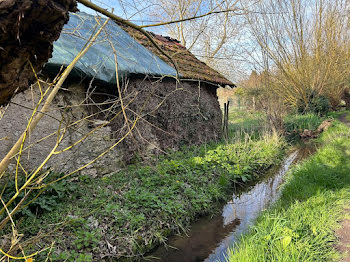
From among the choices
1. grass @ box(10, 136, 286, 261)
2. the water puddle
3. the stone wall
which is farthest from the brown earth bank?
the water puddle

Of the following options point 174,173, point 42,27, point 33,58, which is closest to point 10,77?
point 33,58

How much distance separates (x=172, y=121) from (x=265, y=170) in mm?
3087

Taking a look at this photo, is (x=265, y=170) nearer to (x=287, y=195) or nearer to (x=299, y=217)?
(x=287, y=195)

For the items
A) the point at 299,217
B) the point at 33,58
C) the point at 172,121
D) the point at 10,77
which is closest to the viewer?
the point at 10,77

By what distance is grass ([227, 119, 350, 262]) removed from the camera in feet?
10.2

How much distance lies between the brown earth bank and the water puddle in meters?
3.16

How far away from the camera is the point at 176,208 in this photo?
4.59 meters

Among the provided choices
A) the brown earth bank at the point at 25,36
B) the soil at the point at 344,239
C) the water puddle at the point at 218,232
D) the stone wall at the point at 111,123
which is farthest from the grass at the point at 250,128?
the brown earth bank at the point at 25,36

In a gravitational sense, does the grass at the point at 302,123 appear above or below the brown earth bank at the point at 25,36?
above

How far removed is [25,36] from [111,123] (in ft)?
15.0

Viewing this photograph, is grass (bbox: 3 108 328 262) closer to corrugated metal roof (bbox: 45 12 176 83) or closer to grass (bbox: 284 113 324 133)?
corrugated metal roof (bbox: 45 12 176 83)

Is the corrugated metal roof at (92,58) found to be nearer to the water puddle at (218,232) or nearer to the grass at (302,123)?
the water puddle at (218,232)

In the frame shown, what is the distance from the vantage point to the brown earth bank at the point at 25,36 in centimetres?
130

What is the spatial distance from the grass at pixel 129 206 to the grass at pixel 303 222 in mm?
1195
